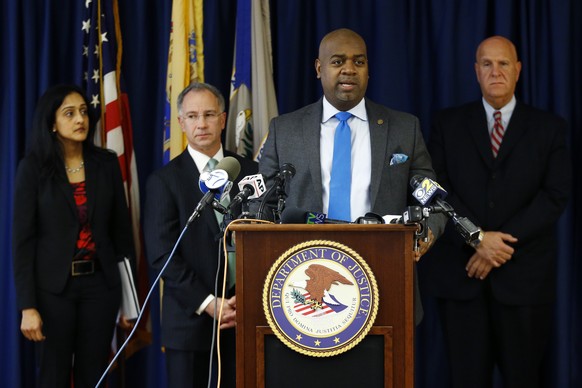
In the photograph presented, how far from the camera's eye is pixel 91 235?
11.9 ft

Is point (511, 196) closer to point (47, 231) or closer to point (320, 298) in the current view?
point (320, 298)

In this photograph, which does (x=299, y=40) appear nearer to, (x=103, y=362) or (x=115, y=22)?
(x=115, y=22)

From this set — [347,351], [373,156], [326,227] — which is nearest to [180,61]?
[373,156]

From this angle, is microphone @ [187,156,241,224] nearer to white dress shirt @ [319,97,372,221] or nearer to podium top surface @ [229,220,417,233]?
podium top surface @ [229,220,417,233]

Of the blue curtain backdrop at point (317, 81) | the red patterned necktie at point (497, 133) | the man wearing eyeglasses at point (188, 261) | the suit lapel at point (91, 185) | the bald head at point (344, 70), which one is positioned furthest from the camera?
the blue curtain backdrop at point (317, 81)

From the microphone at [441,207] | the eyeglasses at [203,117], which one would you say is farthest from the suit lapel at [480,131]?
the microphone at [441,207]

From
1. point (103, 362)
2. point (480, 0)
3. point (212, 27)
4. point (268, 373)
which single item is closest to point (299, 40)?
point (212, 27)

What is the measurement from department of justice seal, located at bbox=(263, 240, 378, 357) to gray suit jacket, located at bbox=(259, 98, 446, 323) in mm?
734

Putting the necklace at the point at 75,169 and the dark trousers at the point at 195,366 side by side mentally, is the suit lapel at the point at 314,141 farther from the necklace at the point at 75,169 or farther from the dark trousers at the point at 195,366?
the necklace at the point at 75,169

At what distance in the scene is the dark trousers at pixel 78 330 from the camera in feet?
11.6

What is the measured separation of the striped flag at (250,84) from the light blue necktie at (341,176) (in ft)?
4.12

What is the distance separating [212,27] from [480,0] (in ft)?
4.68

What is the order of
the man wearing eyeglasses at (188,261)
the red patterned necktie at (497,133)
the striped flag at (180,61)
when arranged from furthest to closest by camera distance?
1. the striped flag at (180,61)
2. the red patterned necktie at (497,133)
3. the man wearing eyeglasses at (188,261)

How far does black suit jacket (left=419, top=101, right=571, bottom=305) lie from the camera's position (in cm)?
362
